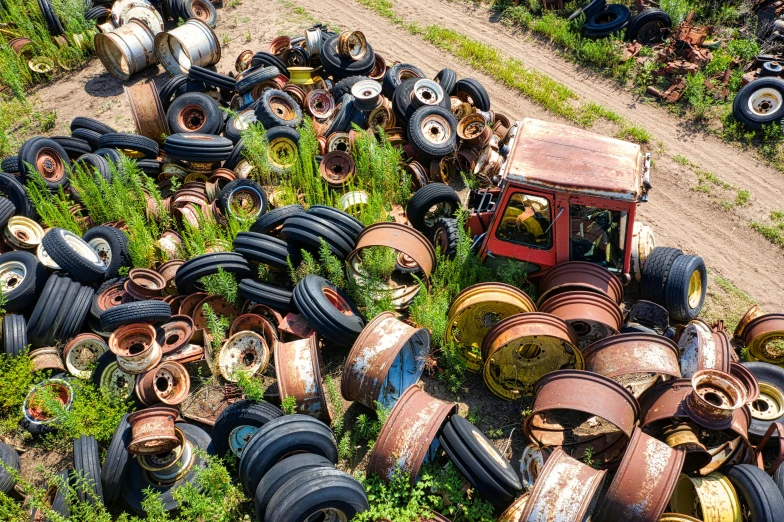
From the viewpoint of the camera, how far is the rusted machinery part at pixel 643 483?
4.48 meters

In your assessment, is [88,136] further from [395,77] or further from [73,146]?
[395,77]

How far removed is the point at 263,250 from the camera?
6812 millimetres

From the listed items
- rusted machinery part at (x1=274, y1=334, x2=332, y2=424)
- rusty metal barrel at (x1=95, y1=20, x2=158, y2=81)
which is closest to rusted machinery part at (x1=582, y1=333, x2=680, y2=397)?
rusted machinery part at (x1=274, y1=334, x2=332, y2=424)

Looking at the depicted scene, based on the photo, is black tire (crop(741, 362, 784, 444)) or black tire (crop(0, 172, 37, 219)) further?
black tire (crop(0, 172, 37, 219))

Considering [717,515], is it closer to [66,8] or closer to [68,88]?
[68,88]

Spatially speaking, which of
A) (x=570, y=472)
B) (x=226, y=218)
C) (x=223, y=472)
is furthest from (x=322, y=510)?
(x=226, y=218)

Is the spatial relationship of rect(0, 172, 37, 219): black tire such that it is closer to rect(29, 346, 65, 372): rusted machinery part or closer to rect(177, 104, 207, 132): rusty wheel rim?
rect(29, 346, 65, 372): rusted machinery part

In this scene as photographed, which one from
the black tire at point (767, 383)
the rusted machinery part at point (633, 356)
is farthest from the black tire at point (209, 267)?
the black tire at point (767, 383)

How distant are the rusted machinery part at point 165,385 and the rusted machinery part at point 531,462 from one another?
3.77m

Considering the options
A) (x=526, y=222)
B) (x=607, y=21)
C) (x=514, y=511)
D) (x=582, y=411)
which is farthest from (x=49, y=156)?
(x=607, y=21)

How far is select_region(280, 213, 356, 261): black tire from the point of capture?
675 cm

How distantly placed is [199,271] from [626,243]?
504 centimetres

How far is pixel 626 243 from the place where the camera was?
6.06 metres

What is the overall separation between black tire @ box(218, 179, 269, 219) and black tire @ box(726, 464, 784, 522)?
657 centimetres
